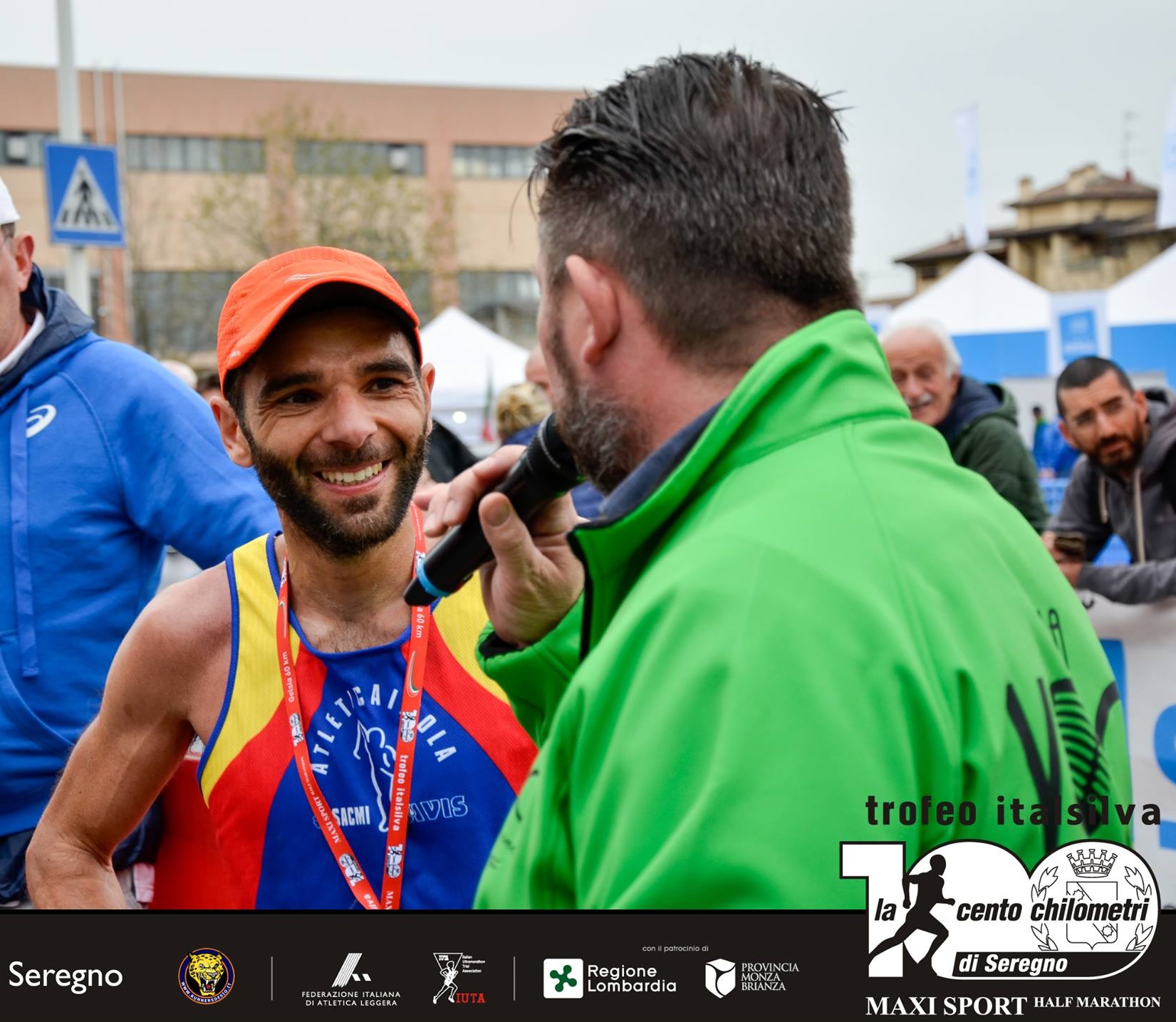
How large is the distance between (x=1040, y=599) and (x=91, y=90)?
2084 inches

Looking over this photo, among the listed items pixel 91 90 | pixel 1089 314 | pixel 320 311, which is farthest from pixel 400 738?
pixel 91 90

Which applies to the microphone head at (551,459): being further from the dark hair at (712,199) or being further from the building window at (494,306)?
the building window at (494,306)

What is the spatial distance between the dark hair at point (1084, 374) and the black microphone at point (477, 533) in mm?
4054

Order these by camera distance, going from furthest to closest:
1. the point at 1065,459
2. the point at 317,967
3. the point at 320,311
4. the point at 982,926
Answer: the point at 1065,459
the point at 320,311
the point at 317,967
the point at 982,926

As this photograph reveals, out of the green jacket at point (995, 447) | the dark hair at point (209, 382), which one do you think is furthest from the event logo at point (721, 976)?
the dark hair at point (209, 382)

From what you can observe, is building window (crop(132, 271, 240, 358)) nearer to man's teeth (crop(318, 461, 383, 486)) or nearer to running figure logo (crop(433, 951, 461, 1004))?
man's teeth (crop(318, 461, 383, 486))

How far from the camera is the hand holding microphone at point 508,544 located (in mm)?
1787

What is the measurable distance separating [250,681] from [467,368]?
15120 millimetres

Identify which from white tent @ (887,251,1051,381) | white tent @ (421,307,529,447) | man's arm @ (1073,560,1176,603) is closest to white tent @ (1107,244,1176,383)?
white tent @ (887,251,1051,381)

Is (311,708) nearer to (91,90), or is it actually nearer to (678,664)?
(678,664)

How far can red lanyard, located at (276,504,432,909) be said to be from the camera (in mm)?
1977

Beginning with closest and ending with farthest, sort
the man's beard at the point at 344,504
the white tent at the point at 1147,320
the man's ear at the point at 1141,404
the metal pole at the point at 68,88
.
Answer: the man's beard at the point at 344,504, the man's ear at the point at 1141,404, the metal pole at the point at 68,88, the white tent at the point at 1147,320

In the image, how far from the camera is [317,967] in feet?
5.05

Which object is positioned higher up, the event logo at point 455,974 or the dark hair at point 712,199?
the dark hair at point 712,199
